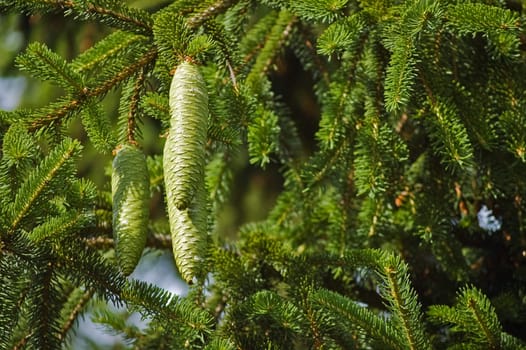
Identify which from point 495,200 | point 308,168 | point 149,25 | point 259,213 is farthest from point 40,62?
point 259,213

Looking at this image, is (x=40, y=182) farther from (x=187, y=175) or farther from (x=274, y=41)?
(x=274, y=41)

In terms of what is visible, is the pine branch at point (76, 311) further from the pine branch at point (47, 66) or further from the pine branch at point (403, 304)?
the pine branch at point (403, 304)

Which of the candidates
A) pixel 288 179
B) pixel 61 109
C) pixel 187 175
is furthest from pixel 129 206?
pixel 288 179

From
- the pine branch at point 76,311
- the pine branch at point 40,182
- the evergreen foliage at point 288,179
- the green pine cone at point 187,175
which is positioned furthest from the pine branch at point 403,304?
the pine branch at point 76,311

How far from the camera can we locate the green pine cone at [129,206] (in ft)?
3.83

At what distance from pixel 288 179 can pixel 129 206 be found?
78cm

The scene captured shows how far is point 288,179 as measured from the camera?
76.2 inches

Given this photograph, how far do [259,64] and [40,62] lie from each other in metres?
0.66

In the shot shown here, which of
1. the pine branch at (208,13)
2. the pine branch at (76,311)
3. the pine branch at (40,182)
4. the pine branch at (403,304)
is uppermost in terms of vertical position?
the pine branch at (208,13)

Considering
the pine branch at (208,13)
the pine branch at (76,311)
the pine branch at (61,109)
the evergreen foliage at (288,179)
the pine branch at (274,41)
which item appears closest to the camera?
the evergreen foliage at (288,179)

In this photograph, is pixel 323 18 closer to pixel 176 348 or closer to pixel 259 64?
Result: pixel 259 64

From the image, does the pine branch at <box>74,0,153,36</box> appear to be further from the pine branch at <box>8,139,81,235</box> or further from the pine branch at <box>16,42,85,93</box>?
the pine branch at <box>8,139,81,235</box>

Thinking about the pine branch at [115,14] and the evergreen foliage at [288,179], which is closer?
the evergreen foliage at [288,179]

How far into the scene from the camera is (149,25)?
138 centimetres
